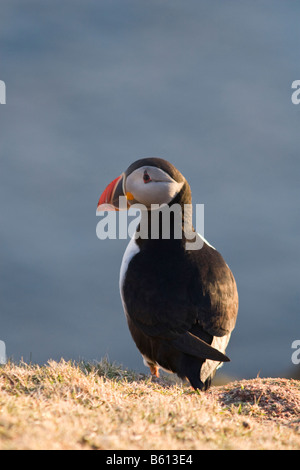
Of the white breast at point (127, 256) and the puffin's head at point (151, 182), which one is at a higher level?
the puffin's head at point (151, 182)

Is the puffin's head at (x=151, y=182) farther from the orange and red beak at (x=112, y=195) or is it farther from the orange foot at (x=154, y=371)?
the orange foot at (x=154, y=371)

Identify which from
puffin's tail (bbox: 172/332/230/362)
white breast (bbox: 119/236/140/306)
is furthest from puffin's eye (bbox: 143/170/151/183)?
puffin's tail (bbox: 172/332/230/362)

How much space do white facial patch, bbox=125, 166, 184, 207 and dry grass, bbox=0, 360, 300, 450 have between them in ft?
7.89

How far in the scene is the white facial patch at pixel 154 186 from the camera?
7.08 meters

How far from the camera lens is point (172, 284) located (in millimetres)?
6609

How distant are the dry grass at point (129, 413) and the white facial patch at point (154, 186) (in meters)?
2.41

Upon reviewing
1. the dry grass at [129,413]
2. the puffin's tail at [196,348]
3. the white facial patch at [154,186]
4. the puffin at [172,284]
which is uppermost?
the white facial patch at [154,186]

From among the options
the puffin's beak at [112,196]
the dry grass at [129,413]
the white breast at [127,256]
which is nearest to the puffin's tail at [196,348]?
the dry grass at [129,413]

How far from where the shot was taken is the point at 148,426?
14.3ft

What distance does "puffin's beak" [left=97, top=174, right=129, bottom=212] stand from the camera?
296 inches

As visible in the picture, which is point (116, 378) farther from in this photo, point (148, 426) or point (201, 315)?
point (148, 426)

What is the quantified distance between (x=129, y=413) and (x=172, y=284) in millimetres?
2101

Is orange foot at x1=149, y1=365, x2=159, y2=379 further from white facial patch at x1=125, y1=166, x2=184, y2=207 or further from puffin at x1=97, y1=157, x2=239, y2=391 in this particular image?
white facial patch at x1=125, y1=166, x2=184, y2=207

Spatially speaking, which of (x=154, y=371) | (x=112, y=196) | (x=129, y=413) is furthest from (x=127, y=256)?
(x=129, y=413)
